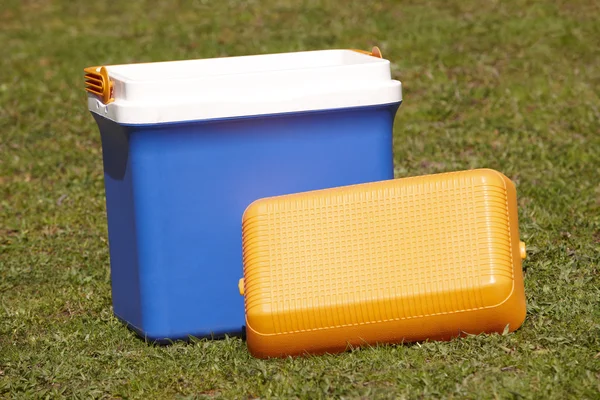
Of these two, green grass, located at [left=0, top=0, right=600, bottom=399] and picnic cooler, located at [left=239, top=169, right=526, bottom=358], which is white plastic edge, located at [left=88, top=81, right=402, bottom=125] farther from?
green grass, located at [left=0, top=0, right=600, bottom=399]

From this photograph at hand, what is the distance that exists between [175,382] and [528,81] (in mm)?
4465

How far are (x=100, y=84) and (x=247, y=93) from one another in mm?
580

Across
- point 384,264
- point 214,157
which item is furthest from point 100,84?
point 384,264

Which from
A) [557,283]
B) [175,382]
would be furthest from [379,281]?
[557,283]

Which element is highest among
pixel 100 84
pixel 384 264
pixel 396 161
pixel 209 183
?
pixel 100 84

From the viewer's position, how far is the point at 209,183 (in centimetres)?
370

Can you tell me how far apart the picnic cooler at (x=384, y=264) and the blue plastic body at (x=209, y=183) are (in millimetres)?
272

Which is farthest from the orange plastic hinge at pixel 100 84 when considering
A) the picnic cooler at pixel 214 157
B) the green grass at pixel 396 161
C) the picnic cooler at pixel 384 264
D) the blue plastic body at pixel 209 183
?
the green grass at pixel 396 161

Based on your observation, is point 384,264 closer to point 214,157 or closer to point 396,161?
point 214,157

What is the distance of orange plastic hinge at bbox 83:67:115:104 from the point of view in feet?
12.1

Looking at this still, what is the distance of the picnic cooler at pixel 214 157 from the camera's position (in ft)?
11.9

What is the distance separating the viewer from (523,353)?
344cm

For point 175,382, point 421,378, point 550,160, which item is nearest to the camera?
point 421,378

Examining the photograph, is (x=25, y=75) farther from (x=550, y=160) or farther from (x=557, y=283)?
(x=557, y=283)
